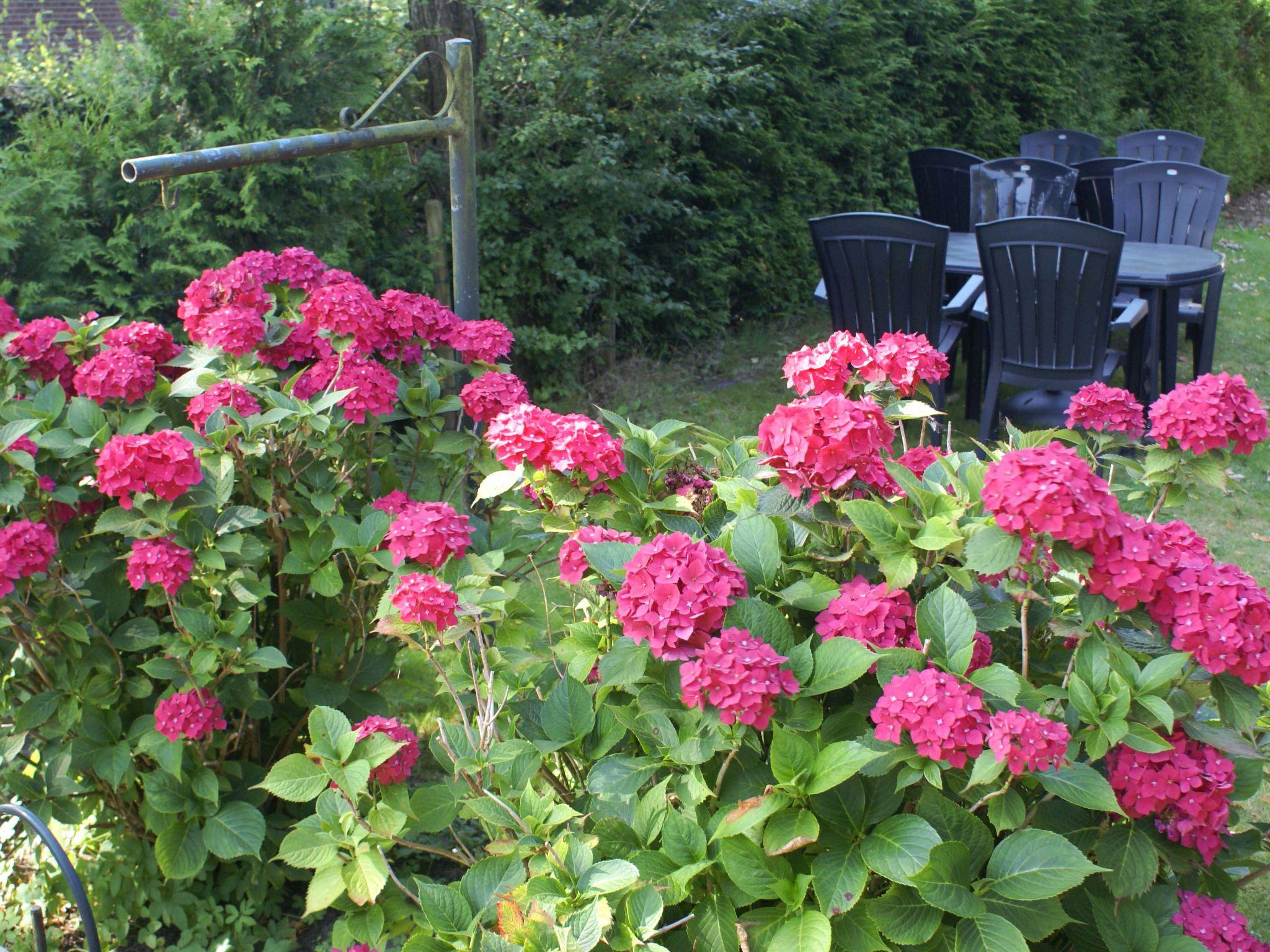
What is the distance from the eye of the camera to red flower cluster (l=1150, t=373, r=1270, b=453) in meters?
1.52

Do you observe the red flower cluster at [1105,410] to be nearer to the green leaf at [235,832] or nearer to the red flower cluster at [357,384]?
the red flower cluster at [357,384]

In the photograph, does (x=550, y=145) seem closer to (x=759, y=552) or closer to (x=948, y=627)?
(x=759, y=552)

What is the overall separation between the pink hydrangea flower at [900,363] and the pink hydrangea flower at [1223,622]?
53 cm

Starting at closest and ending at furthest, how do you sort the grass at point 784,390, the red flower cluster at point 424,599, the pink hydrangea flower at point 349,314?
1. the red flower cluster at point 424,599
2. the pink hydrangea flower at point 349,314
3. the grass at point 784,390

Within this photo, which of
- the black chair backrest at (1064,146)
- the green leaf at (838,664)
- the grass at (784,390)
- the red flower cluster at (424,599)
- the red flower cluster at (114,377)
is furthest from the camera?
the black chair backrest at (1064,146)

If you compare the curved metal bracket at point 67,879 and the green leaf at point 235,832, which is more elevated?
the curved metal bracket at point 67,879

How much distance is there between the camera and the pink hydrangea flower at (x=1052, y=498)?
1.12 metres

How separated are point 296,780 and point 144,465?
54 centimetres

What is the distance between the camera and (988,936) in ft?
3.68

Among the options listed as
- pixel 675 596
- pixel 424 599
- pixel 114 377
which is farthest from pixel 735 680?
pixel 114 377

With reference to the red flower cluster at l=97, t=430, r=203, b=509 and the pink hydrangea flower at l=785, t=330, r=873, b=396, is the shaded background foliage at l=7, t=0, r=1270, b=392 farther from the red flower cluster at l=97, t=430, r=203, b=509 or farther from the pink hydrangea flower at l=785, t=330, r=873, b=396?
the pink hydrangea flower at l=785, t=330, r=873, b=396

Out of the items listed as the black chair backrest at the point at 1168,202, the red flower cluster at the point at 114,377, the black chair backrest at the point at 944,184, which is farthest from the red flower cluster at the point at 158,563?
the black chair backrest at the point at 1168,202

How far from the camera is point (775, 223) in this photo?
6332 millimetres

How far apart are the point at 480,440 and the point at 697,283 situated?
4.00 metres
